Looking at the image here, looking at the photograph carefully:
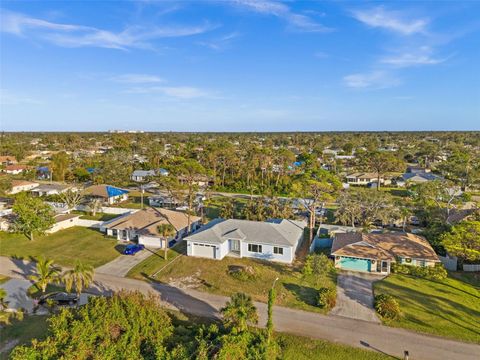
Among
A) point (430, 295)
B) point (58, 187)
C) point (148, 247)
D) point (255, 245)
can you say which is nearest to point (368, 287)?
point (430, 295)

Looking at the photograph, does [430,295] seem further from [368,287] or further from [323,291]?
[323,291]

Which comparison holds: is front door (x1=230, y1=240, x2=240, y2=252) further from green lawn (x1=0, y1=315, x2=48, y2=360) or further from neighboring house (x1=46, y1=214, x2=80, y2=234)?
neighboring house (x1=46, y1=214, x2=80, y2=234)

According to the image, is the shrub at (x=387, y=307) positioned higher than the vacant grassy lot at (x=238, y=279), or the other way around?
the shrub at (x=387, y=307)

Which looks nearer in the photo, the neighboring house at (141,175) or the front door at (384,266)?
the front door at (384,266)

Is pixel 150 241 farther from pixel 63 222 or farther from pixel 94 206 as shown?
pixel 94 206

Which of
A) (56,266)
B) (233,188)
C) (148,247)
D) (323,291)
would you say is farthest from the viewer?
(233,188)

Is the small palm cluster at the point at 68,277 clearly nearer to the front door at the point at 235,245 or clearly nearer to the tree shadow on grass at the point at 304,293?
the front door at the point at 235,245

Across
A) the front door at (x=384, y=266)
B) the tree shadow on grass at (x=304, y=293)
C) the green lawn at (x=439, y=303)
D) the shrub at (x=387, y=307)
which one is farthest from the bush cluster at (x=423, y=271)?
the tree shadow on grass at (x=304, y=293)

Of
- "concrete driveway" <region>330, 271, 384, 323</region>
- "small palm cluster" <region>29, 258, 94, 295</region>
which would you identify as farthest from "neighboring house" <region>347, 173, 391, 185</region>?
"small palm cluster" <region>29, 258, 94, 295</region>
